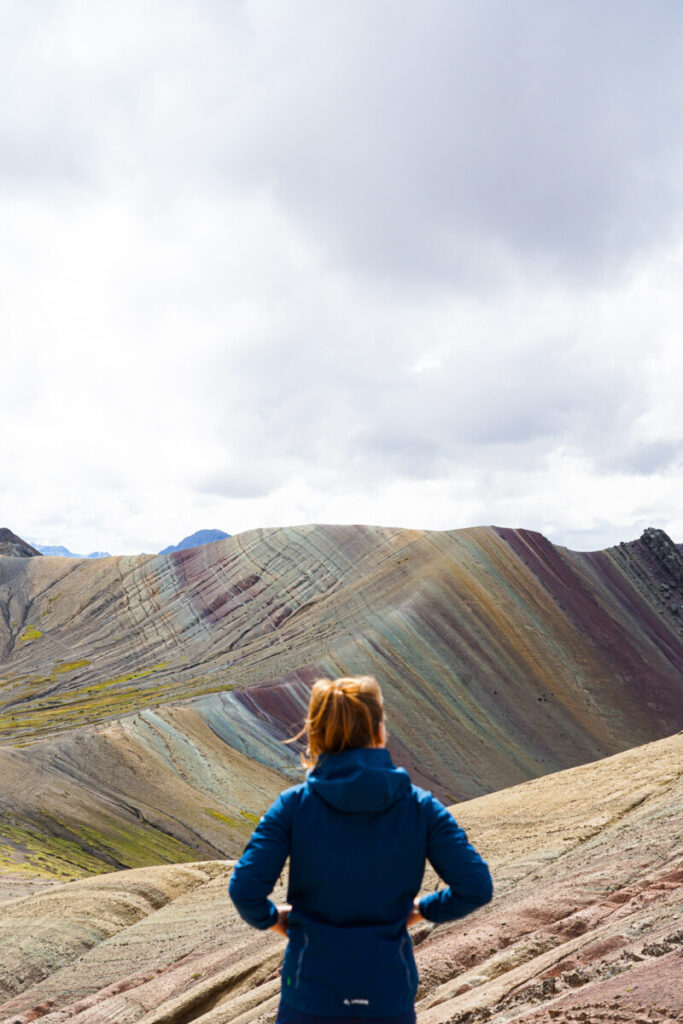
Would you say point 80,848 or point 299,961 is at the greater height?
point 299,961

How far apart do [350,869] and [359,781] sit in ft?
1.12

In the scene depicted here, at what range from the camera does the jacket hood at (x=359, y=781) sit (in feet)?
10.1

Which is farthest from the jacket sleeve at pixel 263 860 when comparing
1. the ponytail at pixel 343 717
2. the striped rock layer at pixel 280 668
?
the striped rock layer at pixel 280 668

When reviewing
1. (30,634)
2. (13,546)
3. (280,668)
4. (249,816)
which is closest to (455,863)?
(249,816)

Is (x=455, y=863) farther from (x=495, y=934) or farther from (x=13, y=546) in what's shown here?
(x=13, y=546)

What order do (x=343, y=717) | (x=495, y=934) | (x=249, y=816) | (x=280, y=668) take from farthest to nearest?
(x=280, y=668)
(x=249, y=816)
(x=495, y=934)
(x=343, y=717)

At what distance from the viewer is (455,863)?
10.6 ft

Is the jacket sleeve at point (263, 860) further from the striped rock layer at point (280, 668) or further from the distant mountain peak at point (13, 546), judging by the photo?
the distant mountain peak at point (13, 546)

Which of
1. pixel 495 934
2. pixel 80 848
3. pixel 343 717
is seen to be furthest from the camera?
pixel 80 848

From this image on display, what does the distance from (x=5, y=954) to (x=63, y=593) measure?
175 ft

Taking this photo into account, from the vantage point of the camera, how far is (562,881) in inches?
→ 468

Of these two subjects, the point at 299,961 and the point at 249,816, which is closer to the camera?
the point at 299,961

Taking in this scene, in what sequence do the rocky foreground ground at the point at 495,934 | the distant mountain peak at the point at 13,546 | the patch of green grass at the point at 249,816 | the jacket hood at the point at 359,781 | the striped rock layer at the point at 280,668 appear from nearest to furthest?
the jacket hood at the point at 359,781
the rocky foreground ground at the point at 495,934
the striped rock layer at the point at 280,668
the patch of green grass at the point at 249,816
the distant mountain peak at the point at 13,546

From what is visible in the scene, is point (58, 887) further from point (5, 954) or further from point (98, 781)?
point (98, 781)
